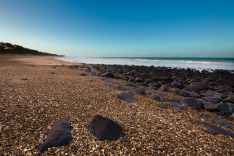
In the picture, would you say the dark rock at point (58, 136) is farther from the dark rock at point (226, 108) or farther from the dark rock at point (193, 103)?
the dark rock at point (226, 108)

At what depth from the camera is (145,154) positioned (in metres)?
4.02

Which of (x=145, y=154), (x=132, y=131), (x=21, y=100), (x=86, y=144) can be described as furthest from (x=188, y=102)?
(x=21, y=100)

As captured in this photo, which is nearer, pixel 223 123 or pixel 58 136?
pixel 58 136

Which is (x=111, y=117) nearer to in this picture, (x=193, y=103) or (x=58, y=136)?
(x=58, y=136)

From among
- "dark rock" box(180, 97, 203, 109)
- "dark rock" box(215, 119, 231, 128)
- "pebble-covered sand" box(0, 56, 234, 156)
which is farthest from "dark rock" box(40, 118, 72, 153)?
"dark rock" box(180, 97, 203, 109)

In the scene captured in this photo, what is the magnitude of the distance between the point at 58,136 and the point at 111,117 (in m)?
2.08

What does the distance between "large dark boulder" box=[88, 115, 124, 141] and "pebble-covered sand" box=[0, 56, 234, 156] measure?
0.53 feet

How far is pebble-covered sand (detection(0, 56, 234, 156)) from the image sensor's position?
4.07 m

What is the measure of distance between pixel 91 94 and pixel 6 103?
3.63 m

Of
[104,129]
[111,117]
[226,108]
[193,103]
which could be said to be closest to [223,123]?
[226,108]

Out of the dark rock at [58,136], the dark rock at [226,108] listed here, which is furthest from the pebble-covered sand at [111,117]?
the dark rock at [226,108]

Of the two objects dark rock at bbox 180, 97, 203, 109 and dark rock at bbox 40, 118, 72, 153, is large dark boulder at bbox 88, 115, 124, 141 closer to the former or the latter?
dark rock at bbox 40, 118, 72, 153

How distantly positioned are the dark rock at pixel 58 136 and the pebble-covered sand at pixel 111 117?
0.43ft

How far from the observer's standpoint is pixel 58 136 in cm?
429
